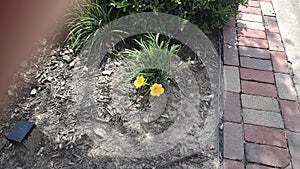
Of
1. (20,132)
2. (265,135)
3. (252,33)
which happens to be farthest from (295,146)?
(20,132)

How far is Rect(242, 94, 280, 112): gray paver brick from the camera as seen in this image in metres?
2.21

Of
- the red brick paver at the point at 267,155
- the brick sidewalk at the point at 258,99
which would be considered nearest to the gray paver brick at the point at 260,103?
the brick sidewalk at the point at 258,99

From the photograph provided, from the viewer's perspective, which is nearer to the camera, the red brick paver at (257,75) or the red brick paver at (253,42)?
the red brick paver at (257,75)

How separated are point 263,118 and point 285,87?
0.39m

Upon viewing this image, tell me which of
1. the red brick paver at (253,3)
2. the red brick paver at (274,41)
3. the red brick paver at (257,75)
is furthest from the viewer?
the red brick paver at (253,3)

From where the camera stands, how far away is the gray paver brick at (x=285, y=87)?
2.28 m

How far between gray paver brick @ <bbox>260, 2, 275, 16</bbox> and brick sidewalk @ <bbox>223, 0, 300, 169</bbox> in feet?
0.12

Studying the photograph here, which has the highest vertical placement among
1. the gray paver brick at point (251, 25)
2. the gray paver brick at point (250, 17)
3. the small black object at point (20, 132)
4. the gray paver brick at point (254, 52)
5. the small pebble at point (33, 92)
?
the gray paver brick at point (250, 17)

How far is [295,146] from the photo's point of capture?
198cm

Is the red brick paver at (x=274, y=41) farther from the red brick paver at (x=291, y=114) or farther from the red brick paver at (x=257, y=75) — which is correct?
the red brick paver at (x=291, y=114)

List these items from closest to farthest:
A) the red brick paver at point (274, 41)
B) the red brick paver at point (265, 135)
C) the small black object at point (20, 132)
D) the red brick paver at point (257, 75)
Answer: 1. the small black object at point (20, 132)
2. the red brick paver at point (265, 135)
3. the red brick paver at point (257, 75)
4. the red brick paver at point (274, 41)

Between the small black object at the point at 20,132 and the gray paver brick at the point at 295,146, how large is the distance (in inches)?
64.8

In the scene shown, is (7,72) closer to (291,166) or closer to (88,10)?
(88,10)

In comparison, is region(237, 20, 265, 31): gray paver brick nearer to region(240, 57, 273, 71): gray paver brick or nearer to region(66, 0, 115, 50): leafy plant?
region(240, 57, 273, 71): gray paver brick
